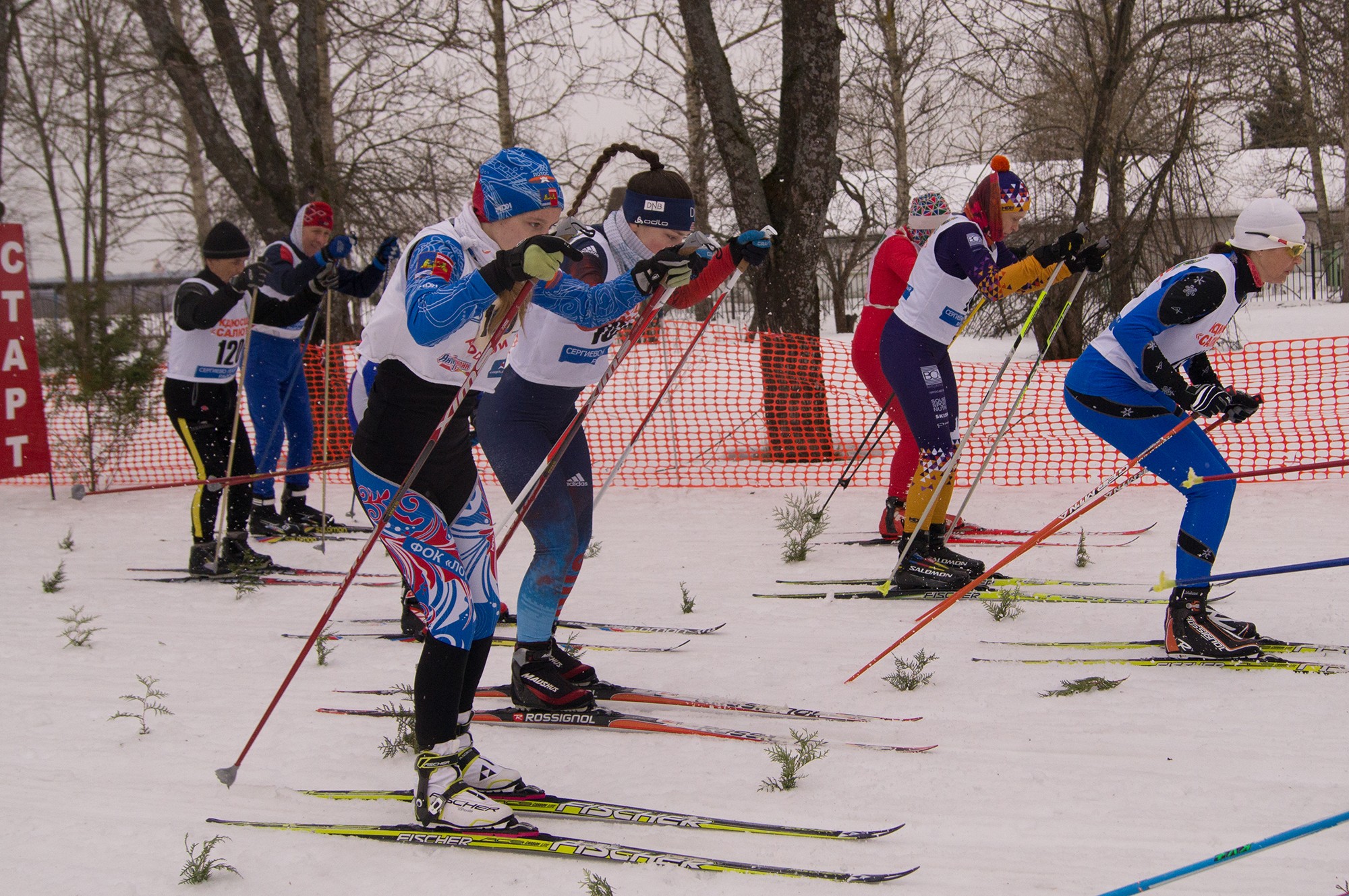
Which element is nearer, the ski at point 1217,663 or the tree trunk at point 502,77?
the ski at point 1217,663

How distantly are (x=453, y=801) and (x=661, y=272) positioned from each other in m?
1.62

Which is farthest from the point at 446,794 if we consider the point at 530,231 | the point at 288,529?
the point at 288,529

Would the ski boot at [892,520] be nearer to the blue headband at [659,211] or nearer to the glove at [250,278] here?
the blue headband at [659,211]

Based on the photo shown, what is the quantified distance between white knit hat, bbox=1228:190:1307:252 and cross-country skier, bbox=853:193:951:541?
1.90 metres

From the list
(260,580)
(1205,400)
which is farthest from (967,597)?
(260,580)

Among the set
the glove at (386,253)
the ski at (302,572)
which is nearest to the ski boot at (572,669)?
the ski at (302,572)

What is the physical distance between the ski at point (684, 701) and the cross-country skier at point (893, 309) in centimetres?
250

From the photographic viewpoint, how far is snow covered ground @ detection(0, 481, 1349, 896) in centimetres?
256

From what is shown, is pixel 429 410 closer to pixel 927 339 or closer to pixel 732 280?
pixel 732 280

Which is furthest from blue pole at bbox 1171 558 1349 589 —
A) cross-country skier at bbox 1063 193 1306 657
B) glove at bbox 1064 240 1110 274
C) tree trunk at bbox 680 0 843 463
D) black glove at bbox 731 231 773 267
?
tree trunk at bbox 680 0 843 463

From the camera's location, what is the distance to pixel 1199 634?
386 centimetres

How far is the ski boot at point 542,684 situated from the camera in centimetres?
365

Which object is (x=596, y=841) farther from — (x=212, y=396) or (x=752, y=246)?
(x=212, y=396)

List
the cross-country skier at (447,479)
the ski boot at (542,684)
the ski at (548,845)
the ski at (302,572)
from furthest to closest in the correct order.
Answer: the ski at (302,572) < the ski boot at (542,684) < the cross-country skier at (447,479) < the ski at (548,845)
